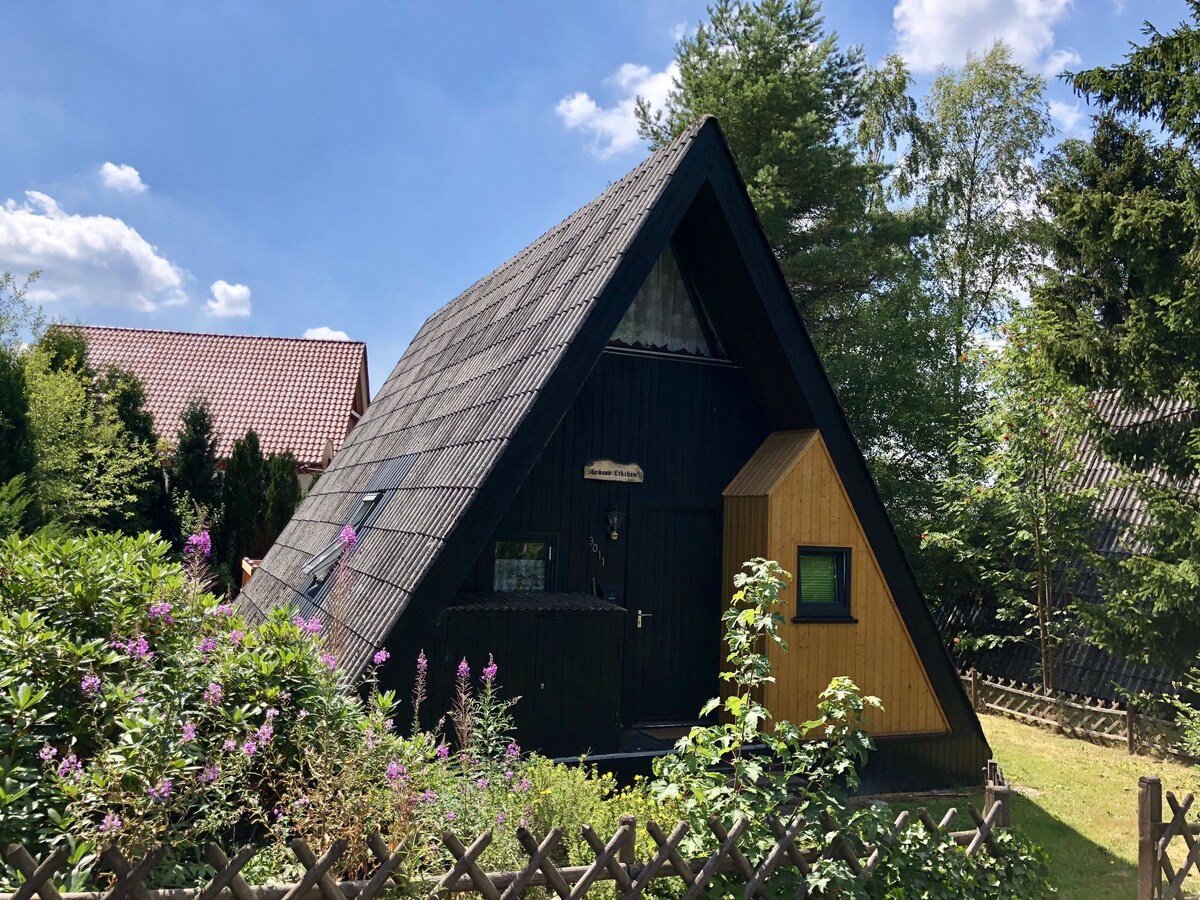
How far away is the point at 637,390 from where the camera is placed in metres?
8.31

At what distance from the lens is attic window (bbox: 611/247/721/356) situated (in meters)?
8.38

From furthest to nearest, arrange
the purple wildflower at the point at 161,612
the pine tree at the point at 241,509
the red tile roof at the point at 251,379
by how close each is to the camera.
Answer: the red tile roof at the point at 251,379 < the pine tree at the point at 241,509 < the purple wildflower at the point at 161,612

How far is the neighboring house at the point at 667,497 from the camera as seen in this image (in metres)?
6.88

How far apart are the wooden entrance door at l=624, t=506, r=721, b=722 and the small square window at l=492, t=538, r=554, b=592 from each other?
2.84ft

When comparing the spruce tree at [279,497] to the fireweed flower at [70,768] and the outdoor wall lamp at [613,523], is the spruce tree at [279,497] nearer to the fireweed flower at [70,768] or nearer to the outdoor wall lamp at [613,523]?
the outdoor wall lamp at [613,523]

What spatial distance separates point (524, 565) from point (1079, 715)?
29.4ft

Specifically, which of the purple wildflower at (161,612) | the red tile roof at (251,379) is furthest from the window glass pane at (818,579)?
the red tile roof at (251,379)

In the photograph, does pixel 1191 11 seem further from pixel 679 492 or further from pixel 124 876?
pixel 124 876

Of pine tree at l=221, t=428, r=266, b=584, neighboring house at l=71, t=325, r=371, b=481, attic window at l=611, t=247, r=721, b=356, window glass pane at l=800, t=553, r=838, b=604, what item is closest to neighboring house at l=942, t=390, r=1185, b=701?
window glass pane at l=800, t=553, r=838, b=604

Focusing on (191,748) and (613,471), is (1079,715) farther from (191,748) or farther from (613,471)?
(191,748)

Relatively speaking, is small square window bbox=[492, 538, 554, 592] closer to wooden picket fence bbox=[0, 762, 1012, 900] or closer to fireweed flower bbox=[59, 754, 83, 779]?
wooden picket fence bbox=[0, 762, 1012, 900]

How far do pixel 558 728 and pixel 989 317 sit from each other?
23.9 meters

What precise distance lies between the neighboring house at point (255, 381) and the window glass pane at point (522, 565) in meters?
21.2

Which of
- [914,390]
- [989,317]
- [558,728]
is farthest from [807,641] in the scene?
[989,317]
